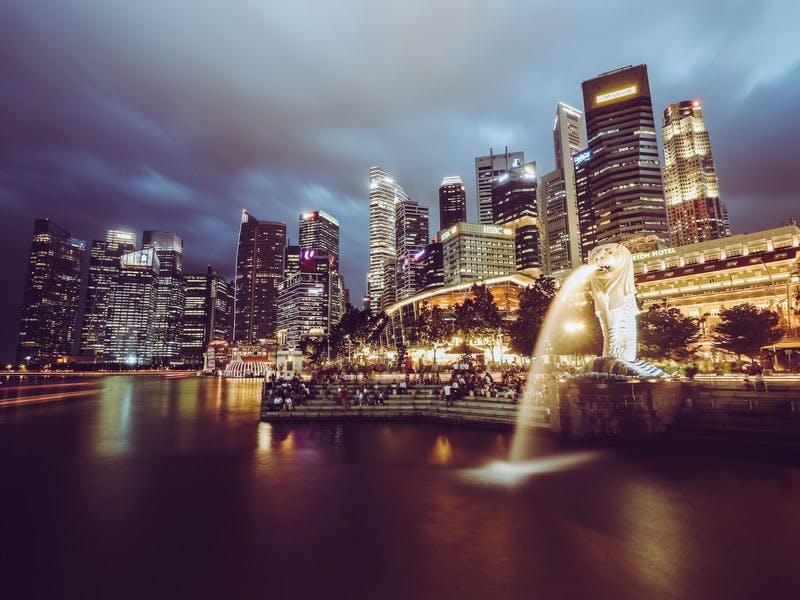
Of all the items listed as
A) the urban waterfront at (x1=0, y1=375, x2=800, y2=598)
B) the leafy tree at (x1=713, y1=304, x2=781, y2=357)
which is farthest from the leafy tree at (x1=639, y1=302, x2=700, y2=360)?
the urban waterfront at (x1=0, y1=375, x2=800, y2=598)

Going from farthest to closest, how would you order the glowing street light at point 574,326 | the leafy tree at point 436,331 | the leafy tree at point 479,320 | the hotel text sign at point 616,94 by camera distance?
the hotel text sign at point 616,94
the leafy tree at point 436,331
the leafy tree at point 479,320
the glowing street light at point 574,326

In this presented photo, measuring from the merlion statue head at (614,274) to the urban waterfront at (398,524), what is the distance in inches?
299

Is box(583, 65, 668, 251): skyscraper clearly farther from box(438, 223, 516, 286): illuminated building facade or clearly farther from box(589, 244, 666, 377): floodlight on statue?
box(589, 244, 666, 377): floodlight on statue

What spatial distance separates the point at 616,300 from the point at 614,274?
4.41ft

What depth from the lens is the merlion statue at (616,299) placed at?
19750mm

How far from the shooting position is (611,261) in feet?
67.2

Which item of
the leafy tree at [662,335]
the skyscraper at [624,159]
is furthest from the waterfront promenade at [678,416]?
the skyscraper at [624,159]

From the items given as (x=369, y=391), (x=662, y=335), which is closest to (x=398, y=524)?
(x=369, y=391)

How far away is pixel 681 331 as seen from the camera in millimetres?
36625

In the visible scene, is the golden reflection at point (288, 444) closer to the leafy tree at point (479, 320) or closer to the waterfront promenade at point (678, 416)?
the waterfront promenade at point (678, 416)

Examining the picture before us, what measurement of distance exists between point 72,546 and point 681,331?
42.9 metres

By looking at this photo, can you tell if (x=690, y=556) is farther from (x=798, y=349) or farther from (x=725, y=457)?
(x=798, y=349)

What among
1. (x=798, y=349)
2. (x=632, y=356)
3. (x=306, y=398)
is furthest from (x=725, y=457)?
(x=798, y=349)

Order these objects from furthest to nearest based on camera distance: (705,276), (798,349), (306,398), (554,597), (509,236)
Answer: (509,236), (705,276), (798,349), (306,398), (554,597)
